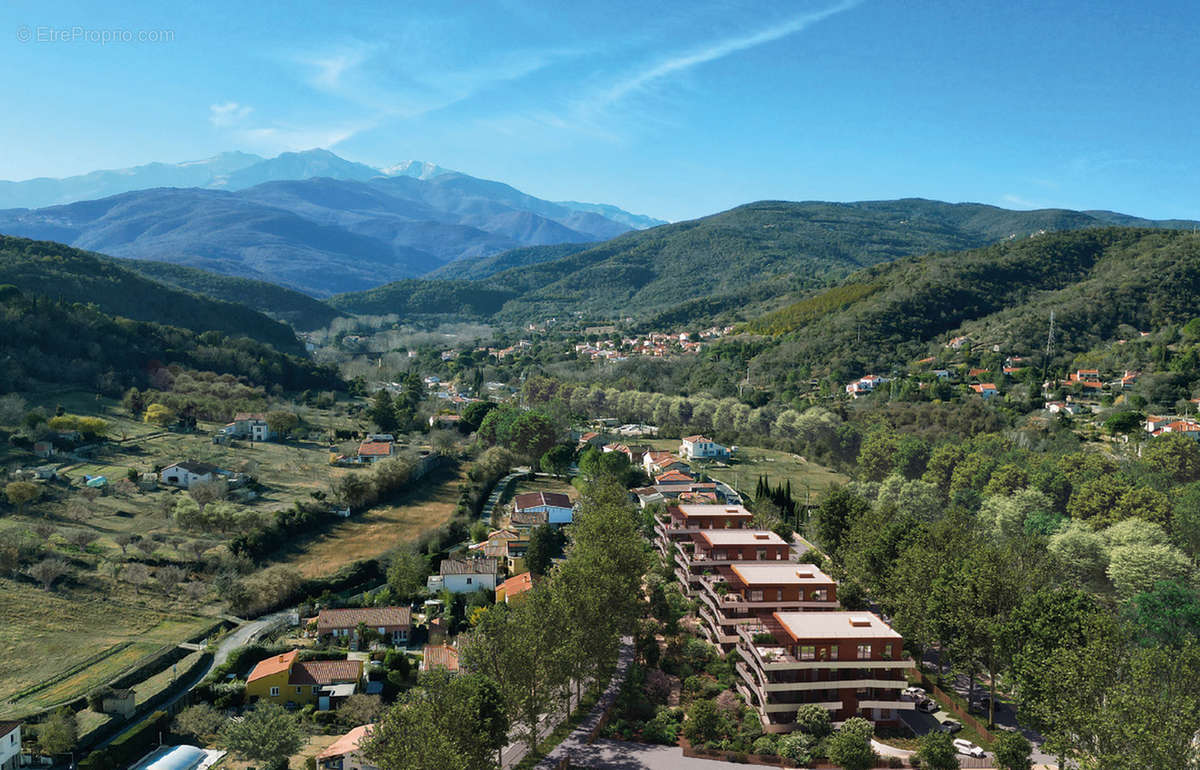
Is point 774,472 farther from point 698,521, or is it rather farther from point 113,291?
point 113,291

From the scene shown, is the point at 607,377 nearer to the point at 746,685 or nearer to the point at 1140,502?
the point at 1140,502

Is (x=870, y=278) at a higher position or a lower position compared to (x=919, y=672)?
higher

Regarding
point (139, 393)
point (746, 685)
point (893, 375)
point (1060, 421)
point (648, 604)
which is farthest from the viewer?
point (893, 375)

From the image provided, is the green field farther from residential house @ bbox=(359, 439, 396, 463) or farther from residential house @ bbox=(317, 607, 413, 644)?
residential house @ bbox=(317, 607, 413, 644)

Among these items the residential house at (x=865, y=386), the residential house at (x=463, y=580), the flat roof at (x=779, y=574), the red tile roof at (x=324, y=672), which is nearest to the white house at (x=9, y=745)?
the red tile roof at (x=324, y=672)

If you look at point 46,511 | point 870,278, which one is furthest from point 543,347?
point 46,511

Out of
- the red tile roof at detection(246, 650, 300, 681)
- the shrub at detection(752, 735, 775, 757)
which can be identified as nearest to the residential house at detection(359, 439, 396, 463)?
the red tile roof at detection(246, 650, 300, 681)
